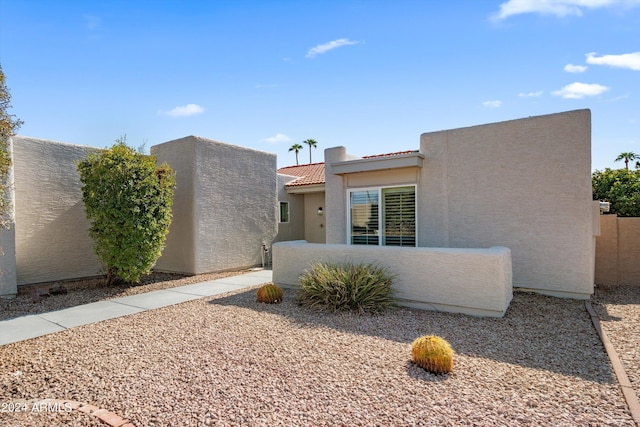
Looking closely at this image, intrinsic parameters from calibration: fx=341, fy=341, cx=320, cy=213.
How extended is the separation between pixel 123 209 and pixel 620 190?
70.1ft

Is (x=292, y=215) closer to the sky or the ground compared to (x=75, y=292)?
closer to the sky

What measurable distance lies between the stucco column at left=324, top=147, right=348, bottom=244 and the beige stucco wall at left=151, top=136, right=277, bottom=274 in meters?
4.21

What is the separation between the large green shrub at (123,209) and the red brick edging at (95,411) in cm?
666

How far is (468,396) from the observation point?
161 inches

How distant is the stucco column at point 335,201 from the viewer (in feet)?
40.4

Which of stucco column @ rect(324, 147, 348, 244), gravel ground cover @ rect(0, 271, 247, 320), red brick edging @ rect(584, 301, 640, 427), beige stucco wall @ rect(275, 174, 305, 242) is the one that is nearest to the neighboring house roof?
beige stucco wall @ rect(275, 174, 305, 242)

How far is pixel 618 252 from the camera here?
436 inches

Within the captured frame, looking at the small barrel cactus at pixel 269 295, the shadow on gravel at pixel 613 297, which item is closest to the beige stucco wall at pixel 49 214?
the small barrel cactus at pixel 269 295

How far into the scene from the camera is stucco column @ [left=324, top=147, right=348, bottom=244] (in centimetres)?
1230

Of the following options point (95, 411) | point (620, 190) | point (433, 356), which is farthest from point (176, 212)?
point (620, 190)

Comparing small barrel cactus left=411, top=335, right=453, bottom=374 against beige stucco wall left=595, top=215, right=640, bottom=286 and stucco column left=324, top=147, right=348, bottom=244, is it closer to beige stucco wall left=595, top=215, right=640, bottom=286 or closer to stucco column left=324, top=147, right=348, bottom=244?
stucco column left=324, top=147, right=348, bottom=244

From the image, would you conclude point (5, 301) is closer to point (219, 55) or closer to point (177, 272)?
point (177, 272)

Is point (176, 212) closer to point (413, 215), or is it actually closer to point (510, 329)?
point (413, 215)

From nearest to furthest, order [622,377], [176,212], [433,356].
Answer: [622,377] < [433,356] < [176,212]
